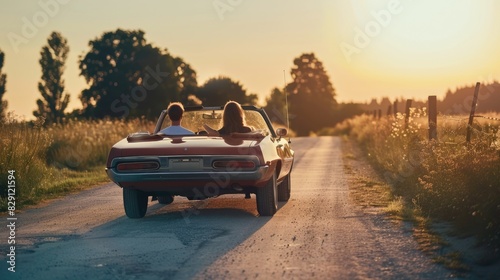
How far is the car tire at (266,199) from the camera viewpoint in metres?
12.3

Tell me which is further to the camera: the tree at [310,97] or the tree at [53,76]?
the tree at [310,97]

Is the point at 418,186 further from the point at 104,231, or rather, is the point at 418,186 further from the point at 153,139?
the point at 104,231

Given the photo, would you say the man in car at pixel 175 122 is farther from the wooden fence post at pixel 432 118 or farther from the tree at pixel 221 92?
the tree at pixel 221 92

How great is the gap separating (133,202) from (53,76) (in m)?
68.6

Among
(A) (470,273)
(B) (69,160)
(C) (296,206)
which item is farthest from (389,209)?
(B) (69,160)

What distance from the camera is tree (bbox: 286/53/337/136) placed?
11431 centimetres

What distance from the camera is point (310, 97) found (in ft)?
A: 389

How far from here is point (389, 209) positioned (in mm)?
13211

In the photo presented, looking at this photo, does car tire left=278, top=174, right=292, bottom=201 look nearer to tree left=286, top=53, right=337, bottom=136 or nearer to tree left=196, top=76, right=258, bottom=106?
tree left=196, top=76, right=258, bottom=106

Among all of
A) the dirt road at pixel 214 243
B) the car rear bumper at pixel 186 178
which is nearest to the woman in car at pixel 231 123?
the dirt road at pixel 214 243

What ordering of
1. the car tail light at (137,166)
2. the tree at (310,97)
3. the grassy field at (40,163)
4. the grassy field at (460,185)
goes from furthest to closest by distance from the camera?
the tree at (310,97) → the grassy field at (40,163) → the car tail light at (137,166) → the grassy field at (460,185)

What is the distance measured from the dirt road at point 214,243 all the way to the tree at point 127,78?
212 ft

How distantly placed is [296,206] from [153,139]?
272 cm

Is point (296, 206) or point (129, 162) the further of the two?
point (296, 206)
